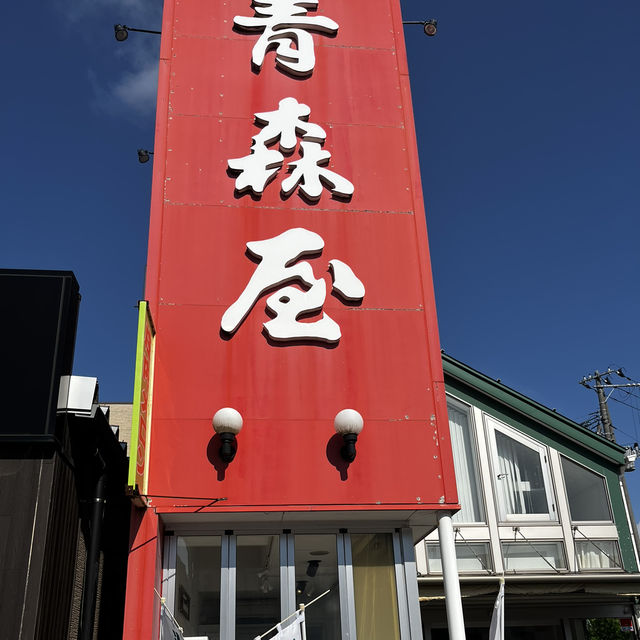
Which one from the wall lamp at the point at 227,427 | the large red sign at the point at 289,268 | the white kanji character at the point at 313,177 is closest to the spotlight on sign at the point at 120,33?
the large red sign at the point at 289,268

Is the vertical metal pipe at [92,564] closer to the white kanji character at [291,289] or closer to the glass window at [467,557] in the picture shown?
the white kanji character at [291,289]

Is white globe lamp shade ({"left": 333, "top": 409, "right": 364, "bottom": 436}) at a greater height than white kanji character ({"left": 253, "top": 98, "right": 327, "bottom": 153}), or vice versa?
white kanji character ({"left": 253, "top": 98, "right": 327, "bottom": 153})

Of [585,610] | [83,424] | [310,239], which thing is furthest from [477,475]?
[83,424]

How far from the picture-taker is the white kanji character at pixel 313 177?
11109mm

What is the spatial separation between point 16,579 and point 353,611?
4.29 m

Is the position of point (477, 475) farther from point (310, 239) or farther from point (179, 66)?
point (179, 66)

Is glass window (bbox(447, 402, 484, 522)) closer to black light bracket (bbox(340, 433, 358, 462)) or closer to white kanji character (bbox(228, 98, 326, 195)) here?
black light bracket (bbox(340, 433, 358, 462))

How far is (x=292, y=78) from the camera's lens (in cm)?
1218

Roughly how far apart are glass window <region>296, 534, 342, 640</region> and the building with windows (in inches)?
192

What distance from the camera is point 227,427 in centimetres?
920

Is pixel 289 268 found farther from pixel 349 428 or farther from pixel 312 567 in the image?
pixel 312 567

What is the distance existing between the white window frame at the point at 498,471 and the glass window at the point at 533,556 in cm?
48

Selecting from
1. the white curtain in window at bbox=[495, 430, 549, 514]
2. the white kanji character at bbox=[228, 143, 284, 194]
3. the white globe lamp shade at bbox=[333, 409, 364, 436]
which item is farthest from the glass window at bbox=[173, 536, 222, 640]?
the white curtain in window at bbox=[495, 430, 549, 514]

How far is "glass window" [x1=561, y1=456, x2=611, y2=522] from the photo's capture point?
50.2ft
